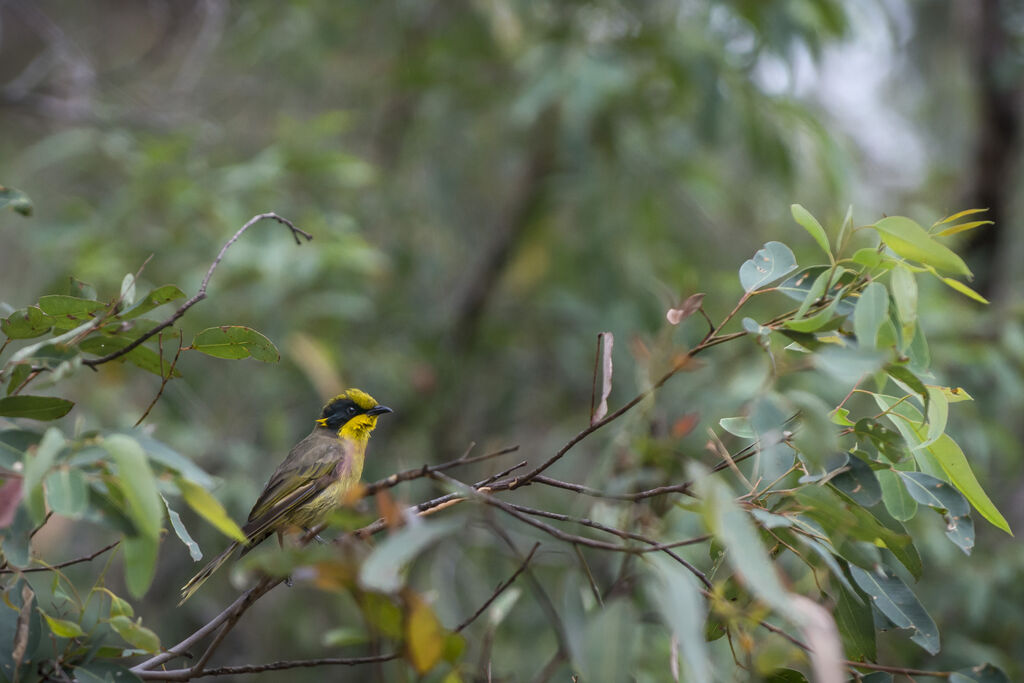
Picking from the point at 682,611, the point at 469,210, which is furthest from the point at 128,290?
the point at 469,210

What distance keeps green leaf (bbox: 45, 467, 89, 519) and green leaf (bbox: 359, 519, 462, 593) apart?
476 millimetres

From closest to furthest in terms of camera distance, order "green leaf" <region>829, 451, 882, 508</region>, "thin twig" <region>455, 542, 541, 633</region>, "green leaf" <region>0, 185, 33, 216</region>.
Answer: "thin twig" <region>455, 542, 541, 633</region> < "green leaf" <region>829, 451, 882, 508</region> < "green leaf" <region>0, 185, 33, 216</region>

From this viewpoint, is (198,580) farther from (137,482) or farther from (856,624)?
(856,624)

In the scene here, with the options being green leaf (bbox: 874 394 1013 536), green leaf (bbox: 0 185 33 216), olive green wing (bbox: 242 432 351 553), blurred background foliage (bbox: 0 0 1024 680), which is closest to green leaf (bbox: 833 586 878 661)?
green leaf (bbox: 874 394 1013 536)

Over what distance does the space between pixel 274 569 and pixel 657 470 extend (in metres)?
0.86

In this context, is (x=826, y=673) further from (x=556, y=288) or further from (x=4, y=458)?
(x=556, y=288)

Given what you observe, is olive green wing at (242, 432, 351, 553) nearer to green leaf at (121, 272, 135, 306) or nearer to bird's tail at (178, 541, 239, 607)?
bird's tail at (178, 541, 239, 607)

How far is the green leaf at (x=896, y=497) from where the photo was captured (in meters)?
1.77

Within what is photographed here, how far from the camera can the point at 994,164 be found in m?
6.83

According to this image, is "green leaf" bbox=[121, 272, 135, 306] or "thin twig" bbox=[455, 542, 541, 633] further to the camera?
"green leaf" bbox=[121, 272, 135, 306]

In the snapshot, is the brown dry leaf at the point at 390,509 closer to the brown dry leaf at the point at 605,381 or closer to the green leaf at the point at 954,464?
the brown dry leaf at the point at 605,381

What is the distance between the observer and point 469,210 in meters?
7.64

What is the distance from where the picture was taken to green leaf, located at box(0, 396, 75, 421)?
5.79ft

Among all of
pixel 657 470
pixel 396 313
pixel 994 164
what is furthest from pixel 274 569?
pixel 994 164
